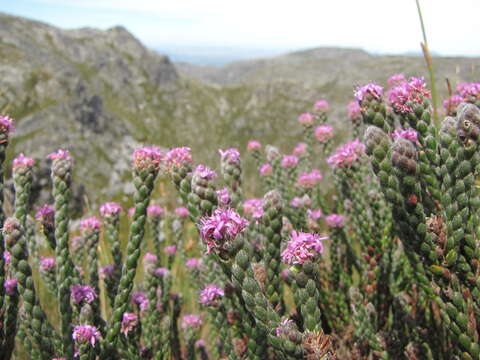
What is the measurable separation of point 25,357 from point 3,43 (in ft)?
148

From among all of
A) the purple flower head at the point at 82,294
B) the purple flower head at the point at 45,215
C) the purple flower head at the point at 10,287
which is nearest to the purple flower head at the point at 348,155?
the purple flower head at the point at 82,294

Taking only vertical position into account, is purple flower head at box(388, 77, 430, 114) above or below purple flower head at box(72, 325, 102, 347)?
above

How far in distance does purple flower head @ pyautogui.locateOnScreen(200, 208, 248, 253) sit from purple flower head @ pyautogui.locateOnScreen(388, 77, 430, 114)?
4.92ft

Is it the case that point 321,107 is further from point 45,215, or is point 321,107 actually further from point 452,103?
point 45,215

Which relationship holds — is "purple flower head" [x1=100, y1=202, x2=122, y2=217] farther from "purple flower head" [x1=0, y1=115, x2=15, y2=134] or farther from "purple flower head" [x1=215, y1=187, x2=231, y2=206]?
"purple flower head" [x1=215, y1=187, x2=231, y2=206]

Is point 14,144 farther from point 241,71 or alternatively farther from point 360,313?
point 241,71

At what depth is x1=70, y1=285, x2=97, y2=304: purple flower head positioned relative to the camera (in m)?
3.28

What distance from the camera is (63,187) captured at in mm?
3232

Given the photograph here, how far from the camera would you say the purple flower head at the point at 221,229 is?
2016 millimetres

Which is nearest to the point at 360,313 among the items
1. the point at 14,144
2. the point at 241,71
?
the point at 14,144

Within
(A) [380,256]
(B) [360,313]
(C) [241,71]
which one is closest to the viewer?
(B) [360,313]

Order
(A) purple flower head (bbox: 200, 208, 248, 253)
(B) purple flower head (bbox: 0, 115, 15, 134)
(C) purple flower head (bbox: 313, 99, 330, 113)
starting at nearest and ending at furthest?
1. (A) purple flower head (bbox: 200, 208, 248, 253)
2. (B) purple flower head (bbox: 0, 115, 15, 134)
3. (C) purple flower head (bbox: 313, 99, 330, 113)

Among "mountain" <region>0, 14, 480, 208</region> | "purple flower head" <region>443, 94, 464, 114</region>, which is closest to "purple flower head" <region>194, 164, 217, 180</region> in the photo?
"purple flower head" <region>443, 94, 464, 114</region>

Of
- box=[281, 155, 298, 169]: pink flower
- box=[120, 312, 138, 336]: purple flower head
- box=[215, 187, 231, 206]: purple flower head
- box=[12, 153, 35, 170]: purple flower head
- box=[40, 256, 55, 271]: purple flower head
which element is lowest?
box=[120, 312, 138, 336]: purple flower head
